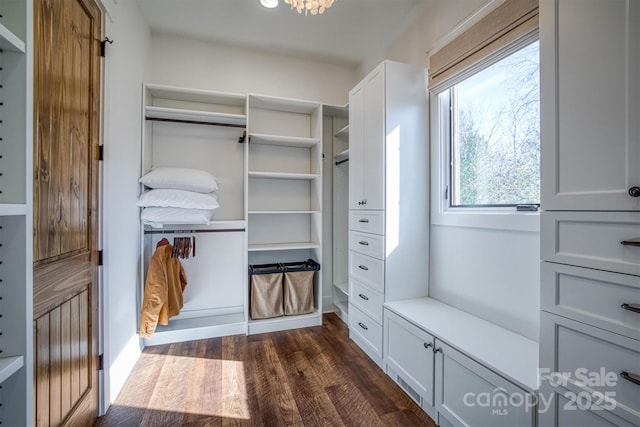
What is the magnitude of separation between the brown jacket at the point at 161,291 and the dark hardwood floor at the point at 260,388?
290 millimetres

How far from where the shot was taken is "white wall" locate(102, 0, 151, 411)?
1730 mm

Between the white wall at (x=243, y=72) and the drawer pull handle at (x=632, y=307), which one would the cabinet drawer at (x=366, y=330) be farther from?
the white wall at (x=243, y=72)

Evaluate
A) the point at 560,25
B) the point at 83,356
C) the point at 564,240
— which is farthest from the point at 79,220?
the point at 560,25

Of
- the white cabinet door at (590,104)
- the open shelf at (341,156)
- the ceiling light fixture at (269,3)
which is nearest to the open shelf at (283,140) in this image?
the open shelf at (341,156)

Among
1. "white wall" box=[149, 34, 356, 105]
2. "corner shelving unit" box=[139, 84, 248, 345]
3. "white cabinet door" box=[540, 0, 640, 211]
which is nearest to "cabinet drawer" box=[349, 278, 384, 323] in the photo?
"corner shelving unit" box=[139, 84, 248, 345]

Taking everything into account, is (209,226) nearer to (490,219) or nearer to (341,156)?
(341,156)

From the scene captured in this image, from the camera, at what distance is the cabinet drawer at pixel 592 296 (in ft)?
2.81

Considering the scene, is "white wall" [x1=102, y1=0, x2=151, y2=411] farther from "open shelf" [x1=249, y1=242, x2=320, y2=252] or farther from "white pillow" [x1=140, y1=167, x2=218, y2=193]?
"open shelf" [x1=249, y1=242, x2=320, y2=252]

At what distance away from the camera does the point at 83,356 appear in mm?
1503

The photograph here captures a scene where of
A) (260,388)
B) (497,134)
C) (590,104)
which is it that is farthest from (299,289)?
(590,104)

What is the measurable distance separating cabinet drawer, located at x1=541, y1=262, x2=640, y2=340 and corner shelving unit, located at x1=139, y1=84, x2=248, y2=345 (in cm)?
229

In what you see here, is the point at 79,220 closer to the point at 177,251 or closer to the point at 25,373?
the point at 25,373

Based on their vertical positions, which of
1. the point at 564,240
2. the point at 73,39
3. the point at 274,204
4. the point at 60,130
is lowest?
the point at 564,240

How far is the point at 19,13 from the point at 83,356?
1557 mm
